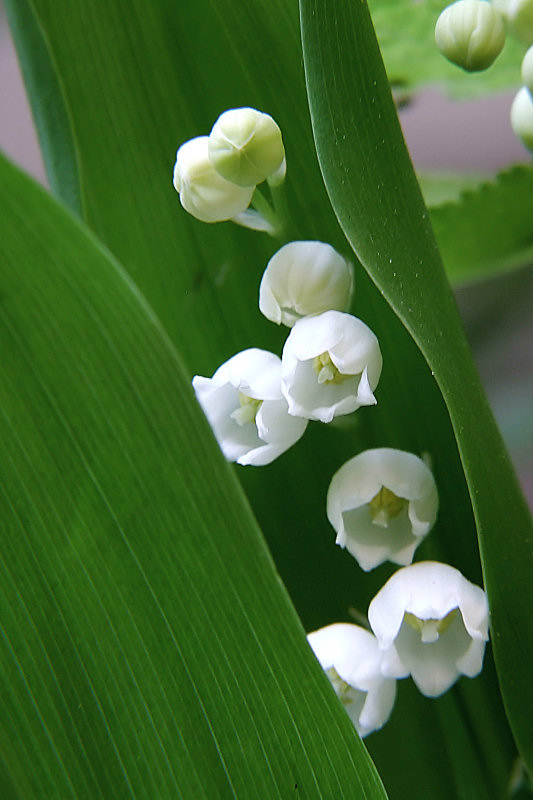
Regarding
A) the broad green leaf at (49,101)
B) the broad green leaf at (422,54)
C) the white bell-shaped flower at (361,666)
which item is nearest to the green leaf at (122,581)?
the white bell-shaped flower at (361,666)

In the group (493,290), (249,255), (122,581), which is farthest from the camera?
(493,290)

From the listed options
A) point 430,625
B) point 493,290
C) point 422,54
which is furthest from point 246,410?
point 493,290

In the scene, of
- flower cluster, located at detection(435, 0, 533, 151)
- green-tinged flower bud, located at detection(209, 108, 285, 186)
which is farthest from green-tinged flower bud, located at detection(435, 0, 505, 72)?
green-tinged flower bud, located at detection(209, 108, 285, 186)

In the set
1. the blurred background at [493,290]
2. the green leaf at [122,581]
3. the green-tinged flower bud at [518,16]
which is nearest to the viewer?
the green leaf at [122,581]

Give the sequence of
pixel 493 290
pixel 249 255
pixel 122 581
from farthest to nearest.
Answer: pixel 493 290 → pixel 249 255 → pixel 122 581

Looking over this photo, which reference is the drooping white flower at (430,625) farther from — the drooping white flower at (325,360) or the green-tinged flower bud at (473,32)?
the green-tinged flower bud at (473,32)

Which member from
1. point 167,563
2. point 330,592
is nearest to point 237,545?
point 167,563

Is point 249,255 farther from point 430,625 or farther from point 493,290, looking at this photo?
point 493,290
